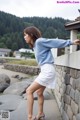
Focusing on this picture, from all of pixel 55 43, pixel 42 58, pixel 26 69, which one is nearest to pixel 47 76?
pixel 42 58

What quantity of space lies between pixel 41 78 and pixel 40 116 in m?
0.89

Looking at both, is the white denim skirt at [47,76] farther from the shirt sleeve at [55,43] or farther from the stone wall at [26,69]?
the stone wall at [26,69]

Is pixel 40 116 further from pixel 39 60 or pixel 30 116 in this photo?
pixel 39 60

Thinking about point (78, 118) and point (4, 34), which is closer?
point (78, 118)

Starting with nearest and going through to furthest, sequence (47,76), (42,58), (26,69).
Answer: (47,76)
(42,58)
(26,69)

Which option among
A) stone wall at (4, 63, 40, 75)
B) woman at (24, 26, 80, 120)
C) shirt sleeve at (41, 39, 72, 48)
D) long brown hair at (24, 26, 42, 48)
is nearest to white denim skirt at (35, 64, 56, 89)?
woman at (24, 26, 80, 120)

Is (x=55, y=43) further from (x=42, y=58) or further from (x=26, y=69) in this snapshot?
(x=26, y=69)

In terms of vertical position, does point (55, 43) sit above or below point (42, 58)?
above

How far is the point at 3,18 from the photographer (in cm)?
11281

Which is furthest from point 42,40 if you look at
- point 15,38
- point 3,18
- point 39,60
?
point 3,18

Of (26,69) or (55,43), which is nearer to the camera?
(55,43)

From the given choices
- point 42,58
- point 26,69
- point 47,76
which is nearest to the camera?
point 47,76

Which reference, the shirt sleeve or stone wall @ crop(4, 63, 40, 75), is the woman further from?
stone wall @ crop(4, 63, 40, 75)

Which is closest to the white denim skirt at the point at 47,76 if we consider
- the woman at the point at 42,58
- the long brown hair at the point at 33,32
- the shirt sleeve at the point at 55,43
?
the woman at the point at 42,58
